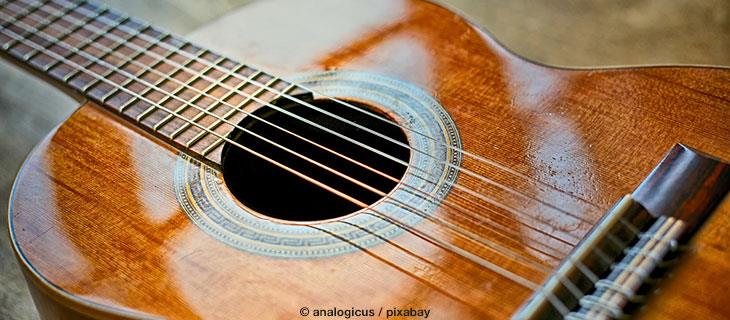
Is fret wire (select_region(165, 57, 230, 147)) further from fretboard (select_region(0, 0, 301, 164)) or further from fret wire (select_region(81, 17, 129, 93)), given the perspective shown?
fret wire (select_region(81, 17, 129, 93))

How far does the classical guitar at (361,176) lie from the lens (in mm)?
659

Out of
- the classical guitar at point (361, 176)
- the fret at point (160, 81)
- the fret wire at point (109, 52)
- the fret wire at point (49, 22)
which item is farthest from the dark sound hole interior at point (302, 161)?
the fret wire at point (49, 22)

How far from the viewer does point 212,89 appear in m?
0.96

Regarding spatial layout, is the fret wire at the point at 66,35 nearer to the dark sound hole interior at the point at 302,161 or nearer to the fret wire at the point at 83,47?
the fret wire at the point at 83,47

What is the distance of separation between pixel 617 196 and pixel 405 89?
0.33 metres

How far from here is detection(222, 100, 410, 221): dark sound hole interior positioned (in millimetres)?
912

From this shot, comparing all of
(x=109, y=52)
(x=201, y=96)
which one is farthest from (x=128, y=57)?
(x=201, y=96)

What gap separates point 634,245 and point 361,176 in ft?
1.51

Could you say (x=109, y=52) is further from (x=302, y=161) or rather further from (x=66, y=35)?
(x=302, y=161)

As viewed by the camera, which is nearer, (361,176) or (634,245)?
(634,245)

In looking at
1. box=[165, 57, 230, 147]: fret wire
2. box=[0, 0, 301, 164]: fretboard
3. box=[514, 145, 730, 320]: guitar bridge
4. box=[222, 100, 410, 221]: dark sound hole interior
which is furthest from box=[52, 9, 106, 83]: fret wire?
box=[514, 145, 730, 320]: guitar bridge

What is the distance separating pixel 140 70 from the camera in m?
1.01

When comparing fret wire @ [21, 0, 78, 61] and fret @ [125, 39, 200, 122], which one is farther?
fret wire @ [21, 0, 78, 61]

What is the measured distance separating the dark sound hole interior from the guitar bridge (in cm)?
31
